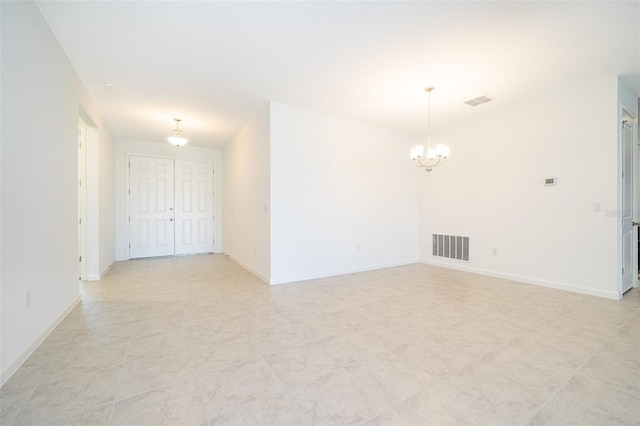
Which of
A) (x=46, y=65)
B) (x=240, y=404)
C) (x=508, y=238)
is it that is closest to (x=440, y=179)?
(x=508, y=238)

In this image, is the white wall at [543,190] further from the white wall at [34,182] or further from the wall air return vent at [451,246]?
the white wall at [34,182]

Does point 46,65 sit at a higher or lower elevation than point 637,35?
lower

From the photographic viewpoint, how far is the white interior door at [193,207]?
694cm

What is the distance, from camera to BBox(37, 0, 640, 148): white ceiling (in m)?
2.30

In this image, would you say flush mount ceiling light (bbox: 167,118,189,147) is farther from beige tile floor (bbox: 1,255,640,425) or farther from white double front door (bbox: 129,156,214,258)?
beige tile floor (bbox: 1,255,640,425)

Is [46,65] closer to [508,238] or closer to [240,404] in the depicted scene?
[240,404]

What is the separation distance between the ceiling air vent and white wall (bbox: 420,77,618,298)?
66 cm

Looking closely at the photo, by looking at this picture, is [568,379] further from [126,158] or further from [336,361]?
[126,158]

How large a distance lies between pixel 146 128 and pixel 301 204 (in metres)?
3.79

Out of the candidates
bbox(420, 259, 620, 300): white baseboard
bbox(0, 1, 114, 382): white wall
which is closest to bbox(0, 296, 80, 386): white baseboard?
bbox(0, 1, 114, 382): white wall

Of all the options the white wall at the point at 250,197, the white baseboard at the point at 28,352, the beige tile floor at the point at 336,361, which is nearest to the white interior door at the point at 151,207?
the white wall at the point at 250,197

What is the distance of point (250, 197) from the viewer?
5.11 metres

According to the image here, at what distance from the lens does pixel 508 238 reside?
450 centimetres

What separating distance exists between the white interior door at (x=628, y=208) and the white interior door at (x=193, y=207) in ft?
26.3
